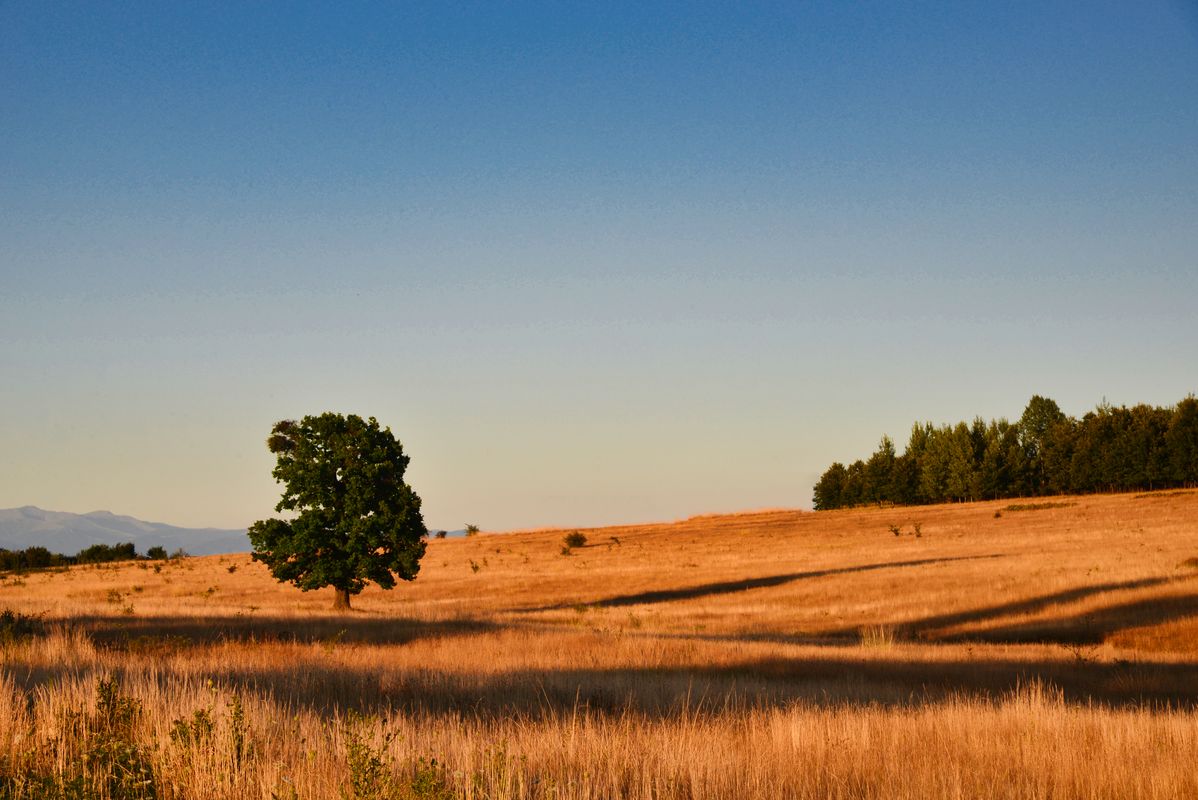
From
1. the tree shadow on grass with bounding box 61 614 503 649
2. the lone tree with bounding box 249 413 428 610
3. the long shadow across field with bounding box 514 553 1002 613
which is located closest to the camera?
the tree shadow on grass with bounding box 61 614 503 649

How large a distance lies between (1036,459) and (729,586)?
91568mm

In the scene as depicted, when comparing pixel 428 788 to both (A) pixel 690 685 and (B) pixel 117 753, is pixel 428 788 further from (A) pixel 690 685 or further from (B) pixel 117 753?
(A) pixel 690 685

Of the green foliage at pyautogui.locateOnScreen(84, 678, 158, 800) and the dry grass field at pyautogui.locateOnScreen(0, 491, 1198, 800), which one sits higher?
the green foliage at pyautogui.locateOnScreen(84, 678, 158, 800)

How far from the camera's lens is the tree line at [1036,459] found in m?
106

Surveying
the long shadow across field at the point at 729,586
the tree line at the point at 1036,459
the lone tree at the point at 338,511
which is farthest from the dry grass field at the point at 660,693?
the tree line at the point at 1036,459

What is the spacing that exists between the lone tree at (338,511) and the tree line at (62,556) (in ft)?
186

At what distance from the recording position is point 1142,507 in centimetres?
7338

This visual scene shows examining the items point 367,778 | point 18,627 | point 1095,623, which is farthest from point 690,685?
point 1095,623

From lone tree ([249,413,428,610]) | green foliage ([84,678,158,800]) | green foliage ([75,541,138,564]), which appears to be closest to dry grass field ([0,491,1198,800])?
green foliage ([84,678,158,800])

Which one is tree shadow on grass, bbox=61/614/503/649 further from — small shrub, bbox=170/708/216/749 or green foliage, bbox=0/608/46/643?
small shrub, bbox=170/708/216/749

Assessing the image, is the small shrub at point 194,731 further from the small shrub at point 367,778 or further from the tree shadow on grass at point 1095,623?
the tree shadow on grass at point 1095,623

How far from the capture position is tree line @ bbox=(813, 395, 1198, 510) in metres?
106

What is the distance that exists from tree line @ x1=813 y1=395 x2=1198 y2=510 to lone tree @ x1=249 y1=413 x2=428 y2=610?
96.9 meters

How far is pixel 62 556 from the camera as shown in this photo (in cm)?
8806
